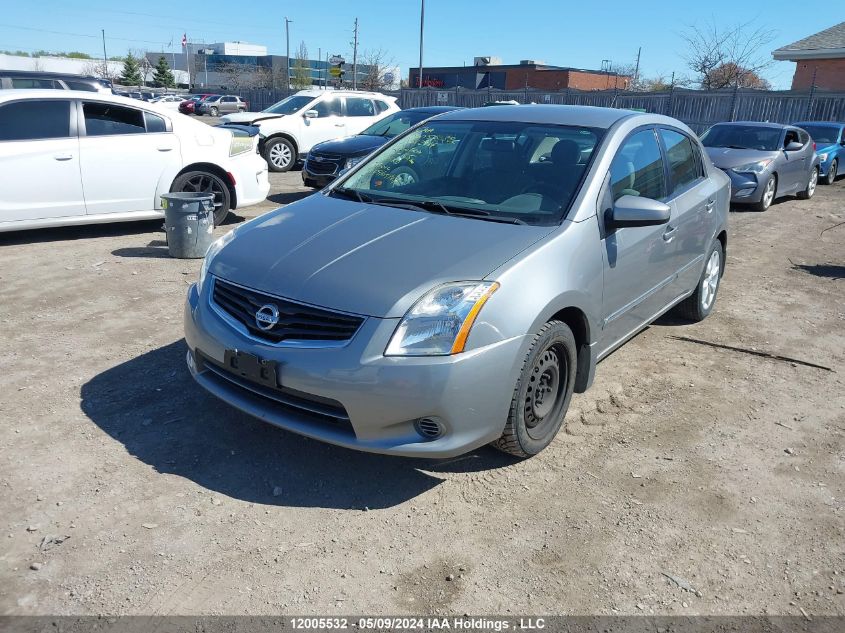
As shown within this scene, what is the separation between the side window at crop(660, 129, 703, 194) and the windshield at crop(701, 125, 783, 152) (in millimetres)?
7740

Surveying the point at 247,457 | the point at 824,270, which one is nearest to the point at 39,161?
the point at 247,457

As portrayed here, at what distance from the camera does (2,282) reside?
6273 millimetres

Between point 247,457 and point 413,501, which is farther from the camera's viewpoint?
point 247,457

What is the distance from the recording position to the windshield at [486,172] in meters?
3.90

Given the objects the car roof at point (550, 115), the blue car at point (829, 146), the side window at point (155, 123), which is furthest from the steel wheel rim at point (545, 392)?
the blue car at point (829, 146)

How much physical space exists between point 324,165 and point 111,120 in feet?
12.4

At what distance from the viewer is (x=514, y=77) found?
63.3 metres

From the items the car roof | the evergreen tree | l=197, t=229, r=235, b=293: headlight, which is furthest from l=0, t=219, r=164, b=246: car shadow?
the evergreen tree

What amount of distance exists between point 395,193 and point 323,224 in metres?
0.62

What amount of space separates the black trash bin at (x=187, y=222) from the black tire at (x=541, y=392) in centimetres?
486

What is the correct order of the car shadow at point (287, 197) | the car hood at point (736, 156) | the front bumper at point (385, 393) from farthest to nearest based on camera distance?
the car hood at point (736, 156) → the car shadow at point (287, 197) → the front bumper at point (385, 393)

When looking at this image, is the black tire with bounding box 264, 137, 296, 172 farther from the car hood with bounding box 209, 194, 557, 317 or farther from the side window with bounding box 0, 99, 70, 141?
the car hood with bounding box 209, 194, 557, 317

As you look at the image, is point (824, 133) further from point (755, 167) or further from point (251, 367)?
point (251, 367)

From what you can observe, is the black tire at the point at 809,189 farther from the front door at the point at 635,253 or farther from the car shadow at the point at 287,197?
the front door at the point at 635,253
